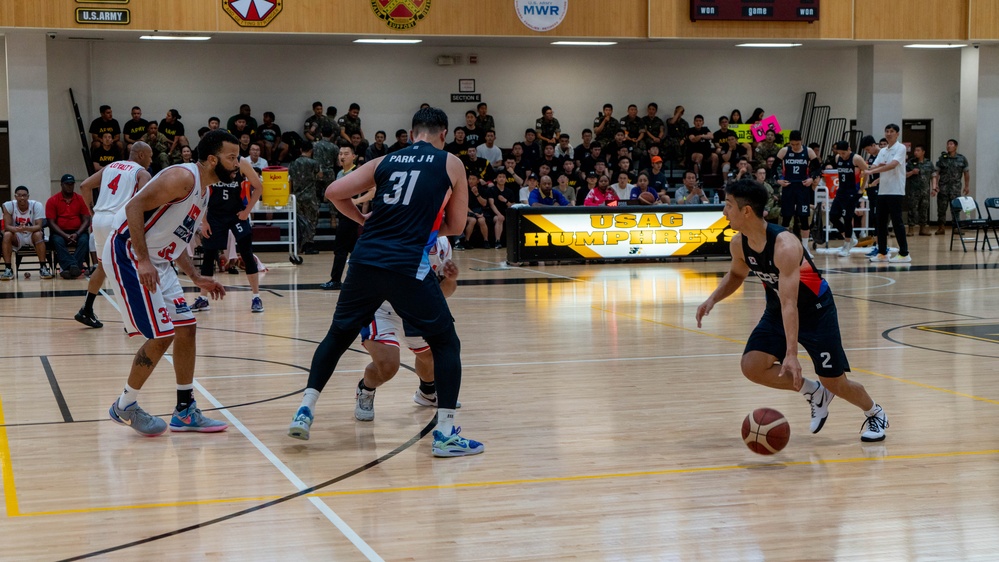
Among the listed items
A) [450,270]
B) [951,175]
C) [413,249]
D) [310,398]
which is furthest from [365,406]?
[951,175]

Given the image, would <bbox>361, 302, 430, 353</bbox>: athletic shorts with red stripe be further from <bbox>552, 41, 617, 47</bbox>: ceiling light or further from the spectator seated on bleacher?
<bbox>552, 41, 617, 47</bbox>: ceiling light

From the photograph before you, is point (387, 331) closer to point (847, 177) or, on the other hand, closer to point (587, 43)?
point (847, 177)

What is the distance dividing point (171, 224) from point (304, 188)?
13.8 m

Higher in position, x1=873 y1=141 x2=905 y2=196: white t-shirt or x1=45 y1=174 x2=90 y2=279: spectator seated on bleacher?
x1=873 y1=141 x2=905 y2=196: white t-shirt

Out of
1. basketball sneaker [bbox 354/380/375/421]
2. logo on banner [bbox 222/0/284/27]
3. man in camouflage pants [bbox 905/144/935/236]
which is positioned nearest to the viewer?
basketball sneaker [bbox 354/380/375/421]

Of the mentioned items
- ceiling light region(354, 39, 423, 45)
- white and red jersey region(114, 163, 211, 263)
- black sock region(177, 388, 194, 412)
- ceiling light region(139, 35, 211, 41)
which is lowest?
black sock region(177, 388, 194, 412)

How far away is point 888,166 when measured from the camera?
→ 16547mm

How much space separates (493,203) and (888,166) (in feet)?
23.1

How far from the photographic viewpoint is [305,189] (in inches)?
764

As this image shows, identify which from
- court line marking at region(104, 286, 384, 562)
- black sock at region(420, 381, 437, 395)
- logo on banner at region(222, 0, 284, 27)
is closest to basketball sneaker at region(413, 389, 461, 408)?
black sock at region(420, 381, 437, 395)

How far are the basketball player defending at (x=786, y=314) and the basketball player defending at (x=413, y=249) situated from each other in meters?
1.41

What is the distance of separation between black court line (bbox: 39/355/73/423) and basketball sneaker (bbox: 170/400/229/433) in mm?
779

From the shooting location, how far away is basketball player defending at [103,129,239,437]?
5.62m

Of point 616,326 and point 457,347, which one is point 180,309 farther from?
point 616,326
